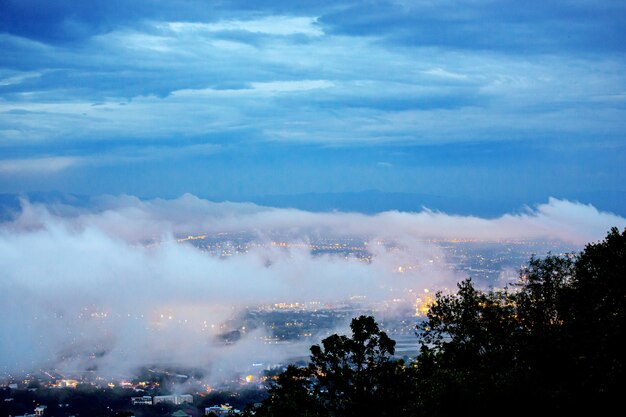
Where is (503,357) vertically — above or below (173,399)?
below

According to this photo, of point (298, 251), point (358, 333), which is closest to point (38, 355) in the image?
point (298, 251)

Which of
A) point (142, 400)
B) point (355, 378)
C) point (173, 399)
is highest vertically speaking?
point (142, 400)

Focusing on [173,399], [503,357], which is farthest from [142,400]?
[503,357]

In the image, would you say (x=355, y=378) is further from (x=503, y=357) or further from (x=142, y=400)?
(x=142, y=400)

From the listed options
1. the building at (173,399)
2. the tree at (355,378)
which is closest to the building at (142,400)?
the building at (173,399)

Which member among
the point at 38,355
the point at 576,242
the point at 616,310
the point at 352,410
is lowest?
the point at 352,410

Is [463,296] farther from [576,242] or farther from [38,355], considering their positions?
[576,242]

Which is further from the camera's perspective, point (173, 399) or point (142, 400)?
point (173, 399)

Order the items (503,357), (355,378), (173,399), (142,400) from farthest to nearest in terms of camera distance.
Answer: (173,399) → (142,400) → (355,378) → (503,357)
